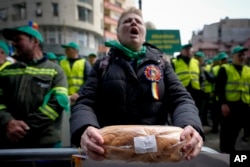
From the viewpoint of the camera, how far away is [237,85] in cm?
421

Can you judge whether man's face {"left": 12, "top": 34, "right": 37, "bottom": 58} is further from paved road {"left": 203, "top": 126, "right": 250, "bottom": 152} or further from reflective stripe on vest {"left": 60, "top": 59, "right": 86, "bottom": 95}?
paved road {"left": 203, "top": 126, "right": 250, "bottom": 152}

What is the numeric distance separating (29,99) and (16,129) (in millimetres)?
279

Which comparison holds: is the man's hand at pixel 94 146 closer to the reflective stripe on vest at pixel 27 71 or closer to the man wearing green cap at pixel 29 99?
the man wearing green cap at pixel 29 99

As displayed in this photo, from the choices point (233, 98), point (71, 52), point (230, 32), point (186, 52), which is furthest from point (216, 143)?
point (230, 32)

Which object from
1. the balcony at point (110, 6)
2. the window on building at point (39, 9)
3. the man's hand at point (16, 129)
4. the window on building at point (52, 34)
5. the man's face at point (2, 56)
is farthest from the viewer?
the balcony at point (110, 6)

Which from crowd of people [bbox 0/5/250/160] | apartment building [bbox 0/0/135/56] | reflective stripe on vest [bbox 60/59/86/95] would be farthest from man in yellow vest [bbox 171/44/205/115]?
apartment building [bbox 0/0/135/56]

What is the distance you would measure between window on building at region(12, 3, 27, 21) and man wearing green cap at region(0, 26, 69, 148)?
2673cm

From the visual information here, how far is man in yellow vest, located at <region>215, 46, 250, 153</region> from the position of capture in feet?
13.5

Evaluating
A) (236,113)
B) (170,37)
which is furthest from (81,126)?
(170,37)

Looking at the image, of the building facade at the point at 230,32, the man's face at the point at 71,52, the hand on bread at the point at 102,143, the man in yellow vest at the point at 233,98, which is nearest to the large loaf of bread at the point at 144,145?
the hand on bread at the point at 102,143

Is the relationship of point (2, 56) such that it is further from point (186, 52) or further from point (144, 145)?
point (186, 52)

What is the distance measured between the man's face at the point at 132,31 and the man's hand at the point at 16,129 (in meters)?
1.18

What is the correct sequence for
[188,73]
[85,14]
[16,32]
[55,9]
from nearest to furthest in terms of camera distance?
[16,32], [188,73], [55,9], [85,14]

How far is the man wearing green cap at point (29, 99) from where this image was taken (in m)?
2.23
